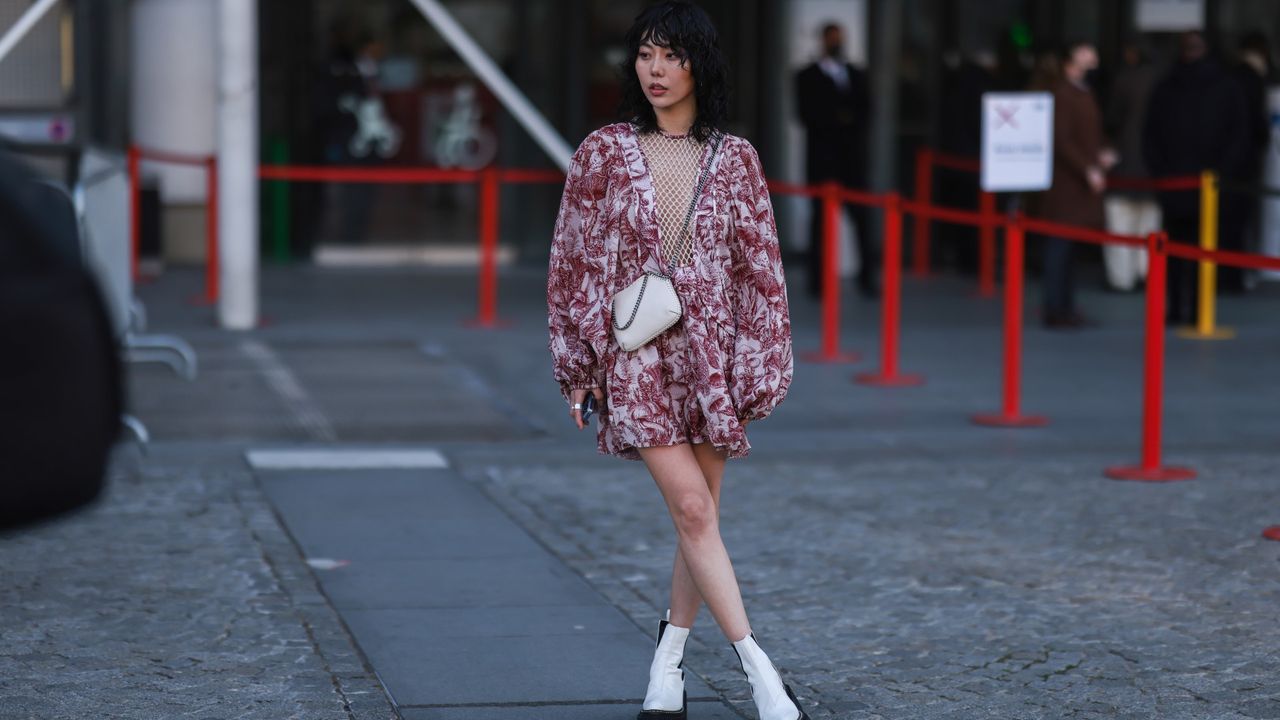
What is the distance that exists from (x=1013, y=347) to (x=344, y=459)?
3294mm

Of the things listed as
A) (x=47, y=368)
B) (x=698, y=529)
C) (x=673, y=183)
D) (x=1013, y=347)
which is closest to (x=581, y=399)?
(x=698, y=529)

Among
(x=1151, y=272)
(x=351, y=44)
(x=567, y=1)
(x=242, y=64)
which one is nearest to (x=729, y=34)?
(x=567, y=1)

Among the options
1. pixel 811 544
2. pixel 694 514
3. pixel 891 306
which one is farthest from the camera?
pixel 891 306

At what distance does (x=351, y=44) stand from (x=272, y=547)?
11.6m

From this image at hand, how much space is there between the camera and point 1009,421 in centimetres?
1047

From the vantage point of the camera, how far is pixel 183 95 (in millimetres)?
17891

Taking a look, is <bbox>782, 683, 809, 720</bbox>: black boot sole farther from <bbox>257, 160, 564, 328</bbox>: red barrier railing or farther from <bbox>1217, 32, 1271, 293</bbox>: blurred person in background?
<bbox>1217, 32, 1271, 293</bbox>: blurred person in background

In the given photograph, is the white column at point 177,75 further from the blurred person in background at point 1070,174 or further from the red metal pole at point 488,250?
the blurred person in background at point 1070,174

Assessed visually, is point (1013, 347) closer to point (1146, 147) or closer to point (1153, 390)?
point (1153, 390)

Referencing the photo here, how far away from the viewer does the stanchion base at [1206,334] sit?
1408cm

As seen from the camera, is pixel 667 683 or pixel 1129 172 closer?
pixel 667 683

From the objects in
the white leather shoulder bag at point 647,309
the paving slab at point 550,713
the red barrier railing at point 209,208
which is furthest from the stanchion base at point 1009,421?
the red barrier railing at point 209,208

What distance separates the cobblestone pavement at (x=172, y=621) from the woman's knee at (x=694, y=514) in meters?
0.94

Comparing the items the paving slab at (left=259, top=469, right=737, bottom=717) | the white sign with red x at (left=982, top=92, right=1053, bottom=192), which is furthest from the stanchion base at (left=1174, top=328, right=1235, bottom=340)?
the paving slab at (left=259, top=469, right=737, bottom=717)
